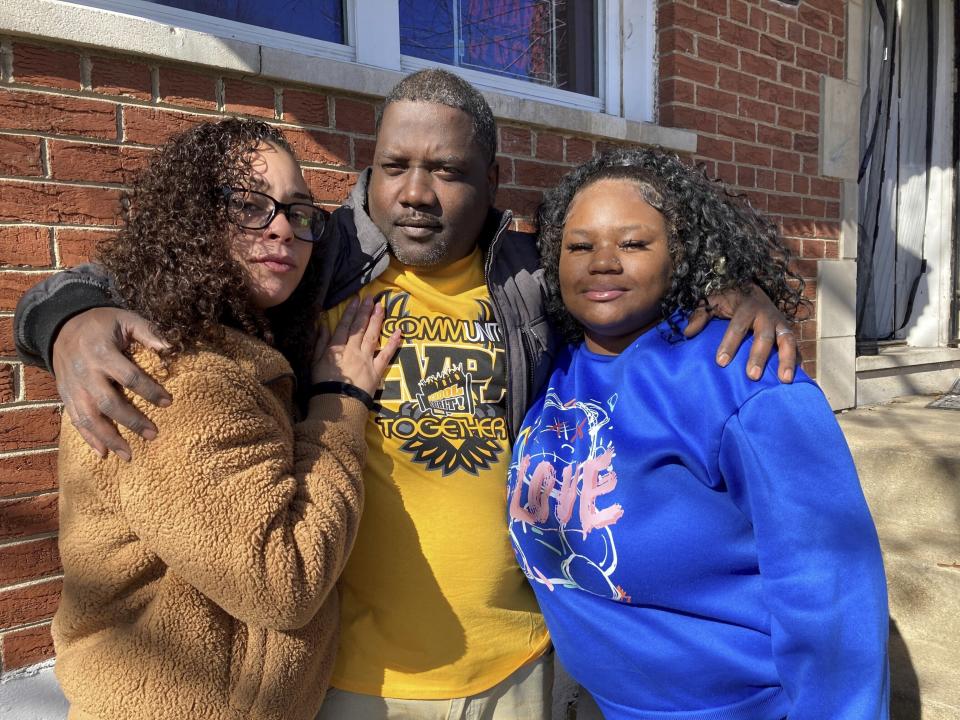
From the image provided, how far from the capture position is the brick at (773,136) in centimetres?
395

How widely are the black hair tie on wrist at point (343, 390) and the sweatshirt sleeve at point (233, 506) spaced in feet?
0.90

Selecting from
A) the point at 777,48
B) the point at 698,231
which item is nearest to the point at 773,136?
the point at 777,48

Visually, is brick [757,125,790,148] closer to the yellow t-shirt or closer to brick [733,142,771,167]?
brick [733,142,771,167]

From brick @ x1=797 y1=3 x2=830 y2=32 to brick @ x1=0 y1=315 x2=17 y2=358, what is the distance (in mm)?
4227

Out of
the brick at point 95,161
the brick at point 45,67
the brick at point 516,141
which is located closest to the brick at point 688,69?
the brick at point 516,141

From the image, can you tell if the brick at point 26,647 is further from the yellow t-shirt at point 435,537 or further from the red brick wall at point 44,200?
the yellow t-shirt at point 435,537

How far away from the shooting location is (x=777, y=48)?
13.1 feet

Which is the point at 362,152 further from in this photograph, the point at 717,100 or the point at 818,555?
the point at 717,100

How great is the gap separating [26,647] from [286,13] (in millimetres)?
2168

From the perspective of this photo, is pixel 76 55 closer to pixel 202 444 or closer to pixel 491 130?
pixel 491 130

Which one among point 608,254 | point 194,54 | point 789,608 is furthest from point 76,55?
point 789,608

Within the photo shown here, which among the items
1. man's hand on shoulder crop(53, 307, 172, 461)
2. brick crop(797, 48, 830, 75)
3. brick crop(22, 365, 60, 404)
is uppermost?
brick crop(797, 48, 830, 75)

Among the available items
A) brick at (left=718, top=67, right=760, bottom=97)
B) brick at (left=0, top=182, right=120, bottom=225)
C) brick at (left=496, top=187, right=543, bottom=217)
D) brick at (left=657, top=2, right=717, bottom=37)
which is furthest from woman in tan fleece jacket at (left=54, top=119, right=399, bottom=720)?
brick at (left=718, top=67, right=760, bottom=97)

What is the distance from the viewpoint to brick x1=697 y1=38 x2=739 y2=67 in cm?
362
